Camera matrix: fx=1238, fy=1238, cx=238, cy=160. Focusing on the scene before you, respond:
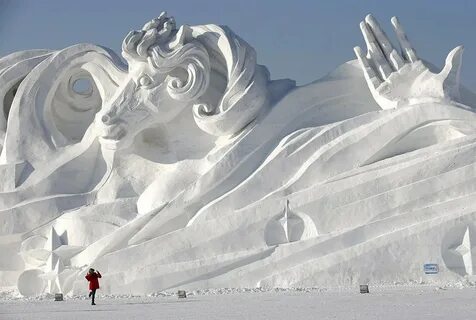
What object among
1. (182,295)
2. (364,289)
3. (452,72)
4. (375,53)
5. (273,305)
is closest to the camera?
(273,305)

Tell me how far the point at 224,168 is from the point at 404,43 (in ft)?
13.4

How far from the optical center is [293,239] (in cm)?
2122

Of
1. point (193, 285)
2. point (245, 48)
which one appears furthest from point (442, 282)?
point (245, 48)

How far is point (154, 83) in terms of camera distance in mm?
22734

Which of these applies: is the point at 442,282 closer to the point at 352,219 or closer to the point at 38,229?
the point at 352,219

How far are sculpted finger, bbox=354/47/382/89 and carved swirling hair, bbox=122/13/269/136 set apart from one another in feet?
5.95

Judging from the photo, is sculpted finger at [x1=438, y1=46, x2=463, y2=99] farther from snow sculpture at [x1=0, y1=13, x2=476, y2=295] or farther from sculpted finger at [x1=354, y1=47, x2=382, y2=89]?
sculpted finger at [x1=354, y1=47, x2=382, y2=89]

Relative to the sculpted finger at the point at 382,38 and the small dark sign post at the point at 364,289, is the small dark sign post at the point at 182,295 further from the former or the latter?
the sculpted finger at the point at 382,38

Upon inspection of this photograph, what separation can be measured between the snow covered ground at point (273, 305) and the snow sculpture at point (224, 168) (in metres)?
1.12

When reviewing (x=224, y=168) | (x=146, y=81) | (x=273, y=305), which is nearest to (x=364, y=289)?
(x=273, y=305)

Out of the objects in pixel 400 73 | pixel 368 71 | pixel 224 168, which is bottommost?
pixel 224 168

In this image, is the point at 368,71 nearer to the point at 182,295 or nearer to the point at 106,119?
the point at 106,119

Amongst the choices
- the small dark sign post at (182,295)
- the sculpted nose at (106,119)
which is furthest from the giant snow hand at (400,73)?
the small dark sign post at (182,295)

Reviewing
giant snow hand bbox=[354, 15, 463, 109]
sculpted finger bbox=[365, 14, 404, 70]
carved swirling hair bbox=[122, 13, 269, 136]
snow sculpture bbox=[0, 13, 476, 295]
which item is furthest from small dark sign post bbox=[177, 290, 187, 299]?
sculpted finger bbox=[365, 14, 404, 70]
